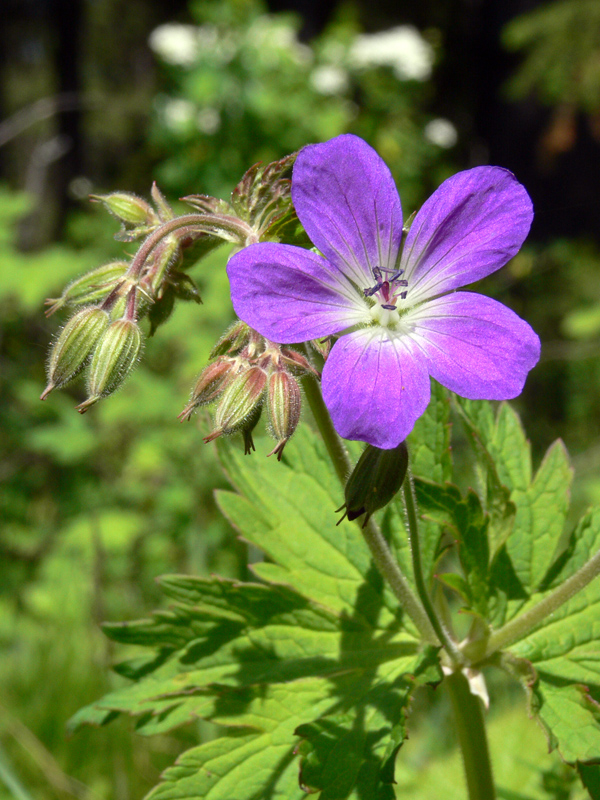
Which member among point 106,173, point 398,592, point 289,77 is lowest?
point 398,592

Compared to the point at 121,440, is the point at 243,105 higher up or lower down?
higher up

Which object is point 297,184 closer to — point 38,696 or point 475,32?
point 38,696

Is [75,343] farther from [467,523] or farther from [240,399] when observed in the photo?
[467,523]

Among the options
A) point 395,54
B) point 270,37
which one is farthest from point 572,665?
point 395,54

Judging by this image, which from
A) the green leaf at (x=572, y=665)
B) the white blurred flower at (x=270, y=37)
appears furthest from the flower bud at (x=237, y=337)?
the white blurred flower at (x=270, y=37)

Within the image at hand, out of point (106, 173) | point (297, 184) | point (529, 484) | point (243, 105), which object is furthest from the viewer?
point (106, 173)

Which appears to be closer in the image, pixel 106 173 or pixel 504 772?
pixel 504 772

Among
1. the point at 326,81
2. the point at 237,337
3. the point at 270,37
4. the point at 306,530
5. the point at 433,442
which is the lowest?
the point at 306,530

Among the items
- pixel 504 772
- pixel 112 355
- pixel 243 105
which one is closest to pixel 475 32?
pixel 243 105
